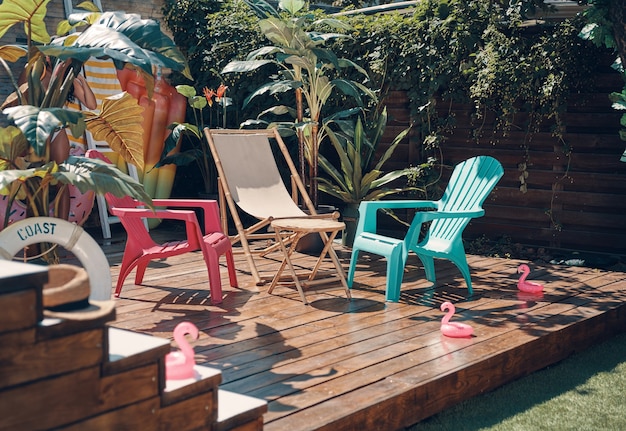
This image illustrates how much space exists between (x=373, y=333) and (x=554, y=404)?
1.02 metres

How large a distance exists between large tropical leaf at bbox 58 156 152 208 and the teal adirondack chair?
1868mm

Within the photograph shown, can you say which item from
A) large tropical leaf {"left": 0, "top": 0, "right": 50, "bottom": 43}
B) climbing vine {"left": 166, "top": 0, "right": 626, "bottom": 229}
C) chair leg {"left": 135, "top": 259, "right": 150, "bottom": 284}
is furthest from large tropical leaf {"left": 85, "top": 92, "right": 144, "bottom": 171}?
climbing vine {"left": 166, "top": 0, "right": 626, "bottom": 229}

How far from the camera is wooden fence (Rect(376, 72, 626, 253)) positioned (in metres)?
6.67

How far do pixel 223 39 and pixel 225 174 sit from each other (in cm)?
282

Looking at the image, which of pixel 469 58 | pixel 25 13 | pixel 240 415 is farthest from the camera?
pixel 469 58

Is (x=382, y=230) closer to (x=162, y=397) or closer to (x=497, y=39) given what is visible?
(x=497, y=39)

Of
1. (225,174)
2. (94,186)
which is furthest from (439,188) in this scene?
(94,186)

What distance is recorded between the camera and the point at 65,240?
390cm

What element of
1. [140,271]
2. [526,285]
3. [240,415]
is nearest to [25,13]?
[140,271]

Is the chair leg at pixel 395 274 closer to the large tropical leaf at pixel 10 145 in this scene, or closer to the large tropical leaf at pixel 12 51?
the large tropical leaf at pixel 10 145

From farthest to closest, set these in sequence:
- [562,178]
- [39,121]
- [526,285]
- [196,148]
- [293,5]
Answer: [196,148]
[562,178]
[293,5]
[526,285]
[39,121]

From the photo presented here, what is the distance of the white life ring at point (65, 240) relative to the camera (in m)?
3.79

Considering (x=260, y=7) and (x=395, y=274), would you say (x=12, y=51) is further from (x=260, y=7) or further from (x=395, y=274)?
(x=260, y=7)

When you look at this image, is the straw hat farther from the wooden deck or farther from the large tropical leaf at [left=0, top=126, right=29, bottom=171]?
the large tropical leaf at [left=0, top=126, right=29, bottom=171]
